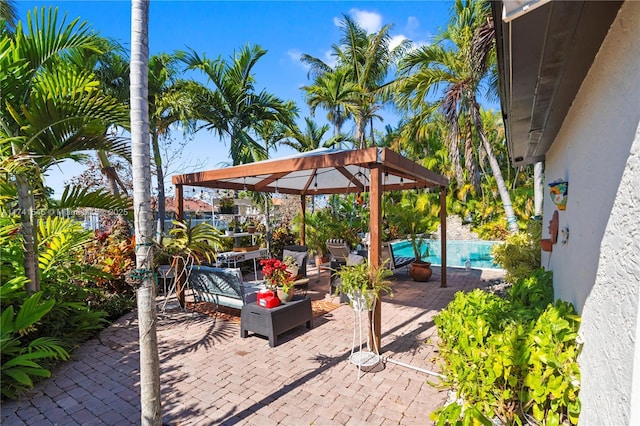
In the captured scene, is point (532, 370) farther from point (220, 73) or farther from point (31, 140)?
point (220, 73)

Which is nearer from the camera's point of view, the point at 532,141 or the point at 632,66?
the point at 632,66

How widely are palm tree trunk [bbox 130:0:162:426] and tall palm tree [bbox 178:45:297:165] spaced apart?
8758 millimetres

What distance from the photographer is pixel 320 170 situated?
7363 millimetres

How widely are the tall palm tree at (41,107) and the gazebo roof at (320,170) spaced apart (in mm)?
2105

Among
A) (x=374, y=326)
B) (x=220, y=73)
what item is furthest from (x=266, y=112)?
(x=374, y=326)

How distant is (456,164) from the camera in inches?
445

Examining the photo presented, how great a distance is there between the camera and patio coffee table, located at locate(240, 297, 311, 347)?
4699 mm

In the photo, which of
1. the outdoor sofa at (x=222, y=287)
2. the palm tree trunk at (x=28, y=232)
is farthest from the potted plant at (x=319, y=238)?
the palm tree trunk at (x=28, y=232)

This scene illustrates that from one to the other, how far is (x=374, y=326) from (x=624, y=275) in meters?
3.30

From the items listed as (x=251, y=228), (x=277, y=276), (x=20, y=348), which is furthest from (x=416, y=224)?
(x=20, y=348)

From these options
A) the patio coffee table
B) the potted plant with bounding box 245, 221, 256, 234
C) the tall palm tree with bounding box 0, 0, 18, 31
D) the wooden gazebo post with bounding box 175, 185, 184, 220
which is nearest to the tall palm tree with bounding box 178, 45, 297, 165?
the potted plant with bounding box 245, 221, 256, 234

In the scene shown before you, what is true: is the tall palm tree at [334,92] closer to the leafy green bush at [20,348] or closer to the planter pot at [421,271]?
the planter pot at [421,271]

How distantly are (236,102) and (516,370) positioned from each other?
38.8 ft

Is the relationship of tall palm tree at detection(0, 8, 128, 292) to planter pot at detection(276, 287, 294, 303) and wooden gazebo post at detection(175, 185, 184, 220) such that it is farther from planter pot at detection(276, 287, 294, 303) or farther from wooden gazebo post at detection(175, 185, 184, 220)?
planter pot at detection(276, 287, 294, 303)
